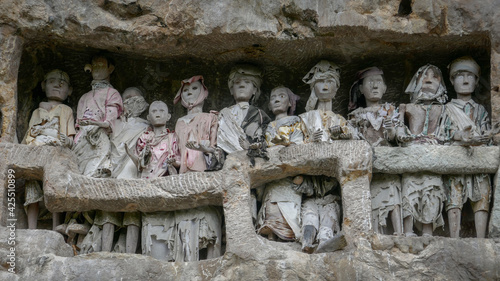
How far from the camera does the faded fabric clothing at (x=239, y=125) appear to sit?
961 cm

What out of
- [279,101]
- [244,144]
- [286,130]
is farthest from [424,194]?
[279,101]

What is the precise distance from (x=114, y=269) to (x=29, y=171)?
127cm

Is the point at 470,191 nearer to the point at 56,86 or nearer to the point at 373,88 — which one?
the point at 373,88

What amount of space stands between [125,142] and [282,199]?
165 centimetres

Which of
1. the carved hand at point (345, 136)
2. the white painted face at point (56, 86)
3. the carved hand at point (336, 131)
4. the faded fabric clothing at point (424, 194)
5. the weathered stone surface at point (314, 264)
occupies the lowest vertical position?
the weathered stone surface at point (314, 264)

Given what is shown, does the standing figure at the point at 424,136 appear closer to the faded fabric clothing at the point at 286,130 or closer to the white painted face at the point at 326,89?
the white painted face at the point at 326,89

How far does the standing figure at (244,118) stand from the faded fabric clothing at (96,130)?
1040 millimetres

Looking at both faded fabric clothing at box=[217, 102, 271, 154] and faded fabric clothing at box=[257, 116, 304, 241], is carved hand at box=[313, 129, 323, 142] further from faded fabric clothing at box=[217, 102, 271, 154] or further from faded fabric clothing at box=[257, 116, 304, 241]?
faded fabric clothing at box=[217, 102, 271, 154]

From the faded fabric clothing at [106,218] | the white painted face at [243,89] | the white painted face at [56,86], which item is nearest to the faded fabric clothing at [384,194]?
the white painted face at [243,89]

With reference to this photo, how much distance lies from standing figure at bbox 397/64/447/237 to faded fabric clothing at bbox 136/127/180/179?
211cm

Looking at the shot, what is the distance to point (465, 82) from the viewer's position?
984cm

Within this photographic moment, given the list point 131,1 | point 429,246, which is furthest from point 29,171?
point 429,246

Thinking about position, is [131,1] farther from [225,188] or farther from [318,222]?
[318,222]

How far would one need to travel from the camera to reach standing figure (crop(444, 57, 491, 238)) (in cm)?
905
